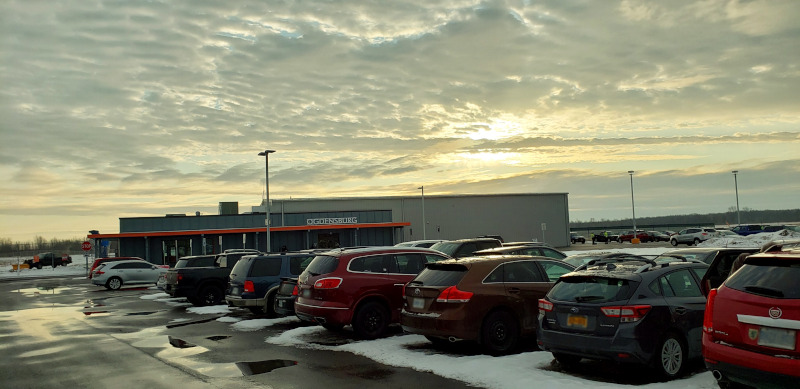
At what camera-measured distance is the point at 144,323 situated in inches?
622

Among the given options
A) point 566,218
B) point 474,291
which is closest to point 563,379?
point 474,291

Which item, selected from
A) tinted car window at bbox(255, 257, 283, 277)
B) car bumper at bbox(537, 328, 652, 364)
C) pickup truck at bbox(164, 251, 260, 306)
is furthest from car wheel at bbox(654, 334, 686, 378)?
pickup truck at bbox(164, 251, 260, 306)

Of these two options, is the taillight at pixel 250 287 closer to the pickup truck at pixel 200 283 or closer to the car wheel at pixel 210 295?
the pickup truck at pixel 200 283

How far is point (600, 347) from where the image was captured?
303 inches

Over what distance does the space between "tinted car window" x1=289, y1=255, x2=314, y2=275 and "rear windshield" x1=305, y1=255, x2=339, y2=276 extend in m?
3.73

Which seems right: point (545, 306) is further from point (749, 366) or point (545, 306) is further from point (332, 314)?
point (332, 314)

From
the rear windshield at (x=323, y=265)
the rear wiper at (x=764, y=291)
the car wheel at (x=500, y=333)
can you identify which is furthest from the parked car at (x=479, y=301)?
the rear wiper at (x=764, y=291)

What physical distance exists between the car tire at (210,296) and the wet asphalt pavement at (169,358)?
2492 millimetres

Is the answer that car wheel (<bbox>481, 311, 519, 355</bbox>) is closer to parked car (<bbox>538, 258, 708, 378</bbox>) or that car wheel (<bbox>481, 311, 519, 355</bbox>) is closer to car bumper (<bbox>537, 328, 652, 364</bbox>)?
parked car (<bbox>538, 258, 708, 378</bbox>)

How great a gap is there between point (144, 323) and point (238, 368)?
24.1 feet

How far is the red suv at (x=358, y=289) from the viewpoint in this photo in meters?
12.0

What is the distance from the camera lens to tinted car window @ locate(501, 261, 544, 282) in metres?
10.4

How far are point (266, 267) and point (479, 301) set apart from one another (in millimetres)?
8010

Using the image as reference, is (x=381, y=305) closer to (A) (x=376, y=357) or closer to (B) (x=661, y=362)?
(A) (x=376, y=357)
